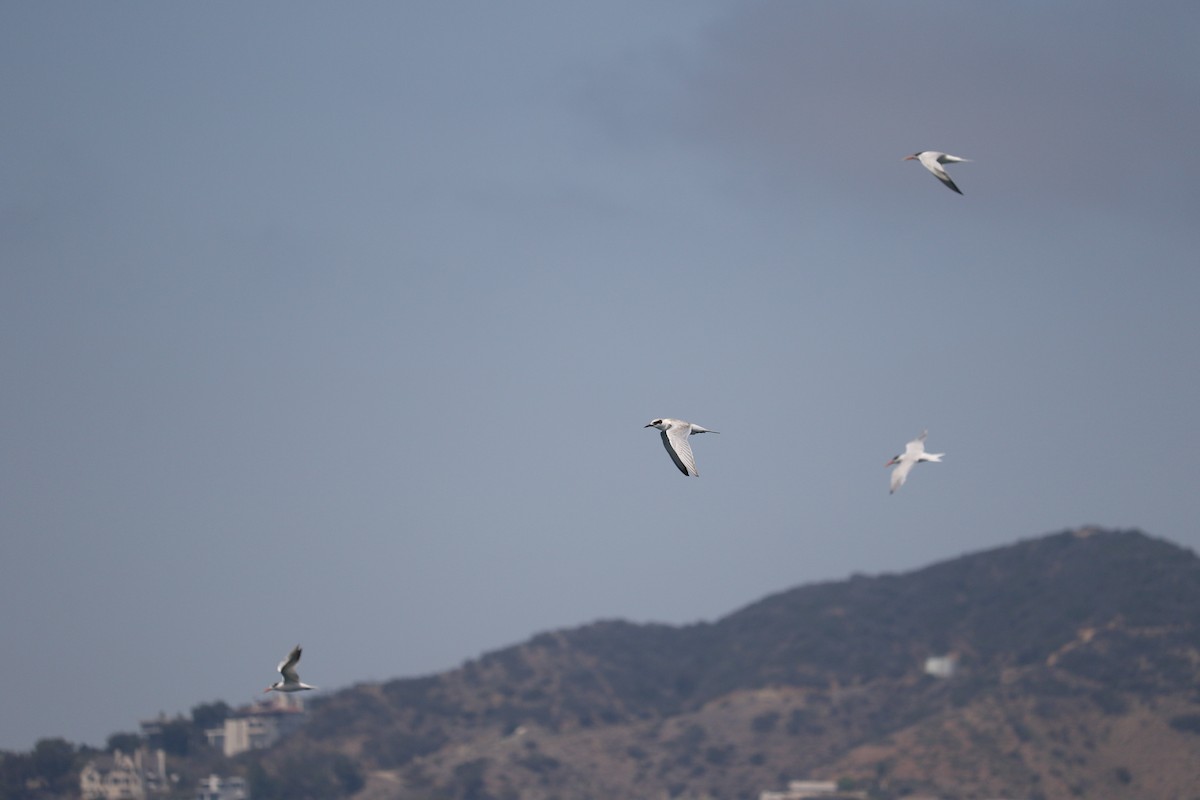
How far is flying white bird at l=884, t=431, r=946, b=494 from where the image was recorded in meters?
52.6

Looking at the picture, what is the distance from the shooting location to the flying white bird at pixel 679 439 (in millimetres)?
44441

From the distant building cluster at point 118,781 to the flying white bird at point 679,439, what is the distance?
522 feet

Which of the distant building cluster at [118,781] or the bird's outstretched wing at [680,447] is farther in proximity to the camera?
the distant building cluster at [118,781]

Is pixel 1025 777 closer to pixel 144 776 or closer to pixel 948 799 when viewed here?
pixel 948 799

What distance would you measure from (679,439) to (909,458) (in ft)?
39.5

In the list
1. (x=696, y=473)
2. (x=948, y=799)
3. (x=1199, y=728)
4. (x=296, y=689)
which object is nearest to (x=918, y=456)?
(x=696, y=473)

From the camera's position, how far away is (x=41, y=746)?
194375 millimetres

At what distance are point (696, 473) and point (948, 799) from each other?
6387 inches

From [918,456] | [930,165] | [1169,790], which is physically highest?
[930,165]

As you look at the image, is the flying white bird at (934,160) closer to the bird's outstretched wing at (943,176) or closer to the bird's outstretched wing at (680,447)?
the bird's outstretched wing at (943,176)

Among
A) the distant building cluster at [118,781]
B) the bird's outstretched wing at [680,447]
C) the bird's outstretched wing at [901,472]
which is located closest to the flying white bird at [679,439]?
the bird's outstretched wing at [680,447]

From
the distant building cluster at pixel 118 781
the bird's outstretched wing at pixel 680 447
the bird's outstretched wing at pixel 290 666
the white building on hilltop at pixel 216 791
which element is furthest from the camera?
the white building on hilltop at pixel 216 791

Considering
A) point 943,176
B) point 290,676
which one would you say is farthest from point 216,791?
point 943,176

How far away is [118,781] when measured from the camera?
192 m
